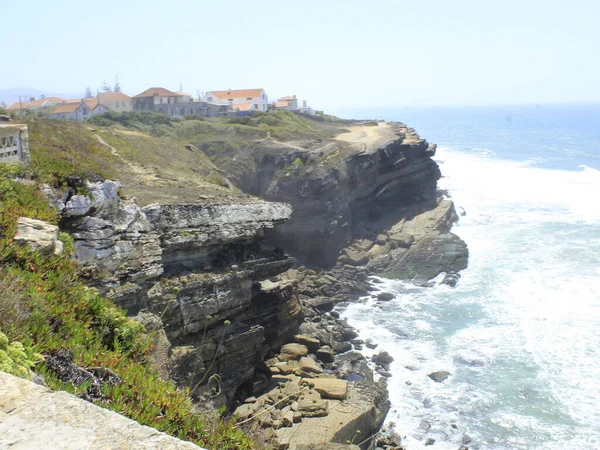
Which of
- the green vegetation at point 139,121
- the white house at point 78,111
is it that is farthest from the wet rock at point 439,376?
the white house at point 78,111

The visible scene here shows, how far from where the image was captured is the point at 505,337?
24.2 m

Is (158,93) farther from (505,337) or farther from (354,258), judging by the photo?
(505,337)

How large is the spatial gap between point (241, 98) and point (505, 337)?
5986cm

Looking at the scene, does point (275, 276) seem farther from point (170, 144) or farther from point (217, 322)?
point (170, 144)

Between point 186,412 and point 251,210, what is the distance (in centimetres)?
1536

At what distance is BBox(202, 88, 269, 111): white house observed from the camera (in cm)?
7625

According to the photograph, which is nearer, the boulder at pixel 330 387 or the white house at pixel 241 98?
the boulder at pixel 330 387

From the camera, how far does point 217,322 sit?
746 inches

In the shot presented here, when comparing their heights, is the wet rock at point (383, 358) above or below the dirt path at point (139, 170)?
below

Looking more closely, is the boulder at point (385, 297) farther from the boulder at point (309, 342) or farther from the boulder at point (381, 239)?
the boulder at point (381, 239)

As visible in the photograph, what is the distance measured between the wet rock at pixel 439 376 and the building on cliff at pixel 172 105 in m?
55.0

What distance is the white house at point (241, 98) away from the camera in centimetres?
7625

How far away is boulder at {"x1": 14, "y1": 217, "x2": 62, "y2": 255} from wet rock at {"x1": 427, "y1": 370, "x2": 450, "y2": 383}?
15414mm

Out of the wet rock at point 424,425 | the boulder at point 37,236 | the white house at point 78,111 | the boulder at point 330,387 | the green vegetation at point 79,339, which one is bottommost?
the wet rock at point 424,425
